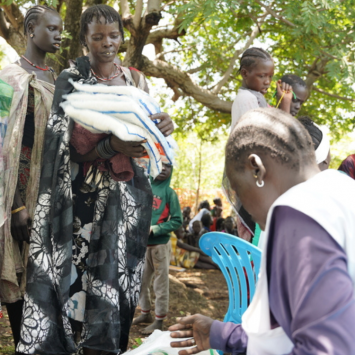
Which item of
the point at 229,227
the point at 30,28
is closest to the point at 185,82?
the point at 229,227

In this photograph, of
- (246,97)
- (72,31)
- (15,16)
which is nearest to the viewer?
(246,97)

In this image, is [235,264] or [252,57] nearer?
[235,264]

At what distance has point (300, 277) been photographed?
1150 mm

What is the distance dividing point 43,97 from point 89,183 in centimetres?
58

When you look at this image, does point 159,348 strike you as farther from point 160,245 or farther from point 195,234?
point 195,234

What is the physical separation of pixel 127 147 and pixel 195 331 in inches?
44.2

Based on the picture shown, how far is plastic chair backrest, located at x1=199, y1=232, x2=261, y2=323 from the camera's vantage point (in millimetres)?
2502

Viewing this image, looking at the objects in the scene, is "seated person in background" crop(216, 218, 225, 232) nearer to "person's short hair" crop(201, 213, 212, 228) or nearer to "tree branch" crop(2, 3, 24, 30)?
"person's short hair" crop(201, 213, 212, 228)

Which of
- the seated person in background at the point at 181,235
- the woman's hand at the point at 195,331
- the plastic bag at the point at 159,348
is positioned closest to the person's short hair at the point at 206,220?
the seated person in background at the point at 181,235

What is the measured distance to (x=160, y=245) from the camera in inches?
197

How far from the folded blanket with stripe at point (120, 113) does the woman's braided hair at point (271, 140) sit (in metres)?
0.97

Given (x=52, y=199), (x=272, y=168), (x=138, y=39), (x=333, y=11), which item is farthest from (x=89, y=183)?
(x=333, y=11)

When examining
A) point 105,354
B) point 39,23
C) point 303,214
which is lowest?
point 105,354

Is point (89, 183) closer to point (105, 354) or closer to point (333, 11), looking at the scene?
point (105, 354)
